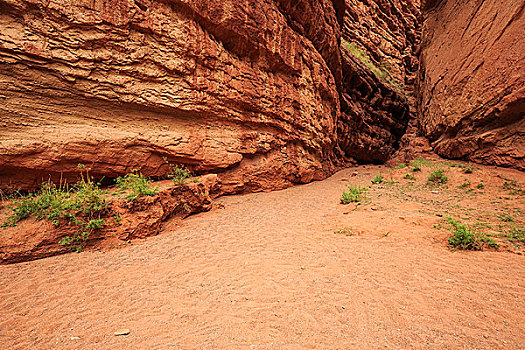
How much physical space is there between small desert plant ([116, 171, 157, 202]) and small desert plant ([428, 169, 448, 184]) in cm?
1316

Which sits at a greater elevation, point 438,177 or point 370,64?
point 370,64

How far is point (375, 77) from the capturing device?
1717 cm

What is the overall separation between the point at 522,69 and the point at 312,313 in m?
12.7

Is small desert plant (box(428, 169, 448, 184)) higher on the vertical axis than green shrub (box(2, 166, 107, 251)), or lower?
higher

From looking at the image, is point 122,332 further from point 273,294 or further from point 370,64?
point 370,64

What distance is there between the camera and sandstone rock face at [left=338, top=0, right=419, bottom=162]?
651 inches

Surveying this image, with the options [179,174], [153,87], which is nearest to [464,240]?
[179,174]

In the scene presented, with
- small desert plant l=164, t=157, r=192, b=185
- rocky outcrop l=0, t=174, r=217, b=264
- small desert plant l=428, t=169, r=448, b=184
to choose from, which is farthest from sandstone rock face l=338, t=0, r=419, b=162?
rocky outcrop l=0, t=174, r=217, b=264

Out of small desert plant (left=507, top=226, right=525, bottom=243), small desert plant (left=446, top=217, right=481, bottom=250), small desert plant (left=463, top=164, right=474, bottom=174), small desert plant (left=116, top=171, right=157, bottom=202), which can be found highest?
small desert plant (left=463, top=164, right=474, bottom=174)

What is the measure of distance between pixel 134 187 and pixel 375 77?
66.7ft

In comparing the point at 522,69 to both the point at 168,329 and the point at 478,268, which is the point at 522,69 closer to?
the point at 478,268

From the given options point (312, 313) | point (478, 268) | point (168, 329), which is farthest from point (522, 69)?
point (168, 329)

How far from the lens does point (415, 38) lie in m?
24.7

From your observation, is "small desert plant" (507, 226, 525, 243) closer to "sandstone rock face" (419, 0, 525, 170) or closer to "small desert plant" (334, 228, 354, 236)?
"small desert plant" (334, 228, 354, 236)
